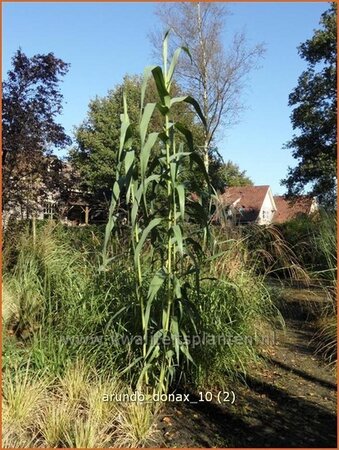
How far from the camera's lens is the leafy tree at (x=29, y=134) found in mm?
8727

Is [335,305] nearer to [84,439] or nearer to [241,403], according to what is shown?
[241,403]

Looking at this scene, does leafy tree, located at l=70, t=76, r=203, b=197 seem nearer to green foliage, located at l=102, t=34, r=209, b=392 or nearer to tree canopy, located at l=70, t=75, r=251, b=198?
tree canopy, located at l=70, t=75, r=251, b=198

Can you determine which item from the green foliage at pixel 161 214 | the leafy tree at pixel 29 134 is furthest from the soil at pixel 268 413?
the leafy tree at pixel 29 134

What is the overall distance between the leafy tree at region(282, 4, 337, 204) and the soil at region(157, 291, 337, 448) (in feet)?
52.6

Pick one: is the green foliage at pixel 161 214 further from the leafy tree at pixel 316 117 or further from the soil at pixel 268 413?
the leafy tree at pixel 316 117

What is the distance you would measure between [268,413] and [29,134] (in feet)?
24.9

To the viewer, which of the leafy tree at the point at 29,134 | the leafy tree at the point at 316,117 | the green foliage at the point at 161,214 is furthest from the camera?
the leafy tree at the point at 316,117

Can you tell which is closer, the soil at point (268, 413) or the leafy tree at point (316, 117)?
the soil at point (268, 413)

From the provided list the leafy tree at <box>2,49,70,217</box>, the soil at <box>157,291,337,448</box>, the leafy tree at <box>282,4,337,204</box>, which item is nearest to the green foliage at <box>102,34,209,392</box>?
the soil at <box>157,291,337,448</box>

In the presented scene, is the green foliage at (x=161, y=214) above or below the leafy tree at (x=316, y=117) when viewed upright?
below

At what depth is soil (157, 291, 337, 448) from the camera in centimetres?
269

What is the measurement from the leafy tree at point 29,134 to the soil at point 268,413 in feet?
20.7

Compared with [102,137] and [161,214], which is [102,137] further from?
[161,214]

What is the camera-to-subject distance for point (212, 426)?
287 centimetres
